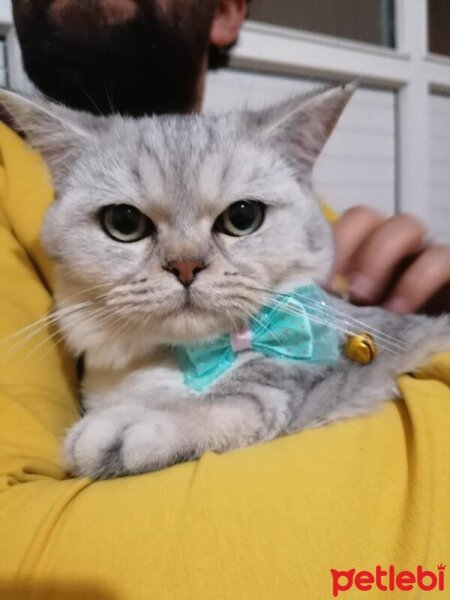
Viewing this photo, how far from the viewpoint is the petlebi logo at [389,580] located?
1.65 ft

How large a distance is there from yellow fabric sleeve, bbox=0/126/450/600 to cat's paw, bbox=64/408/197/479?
3 cm

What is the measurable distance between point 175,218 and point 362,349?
30cm

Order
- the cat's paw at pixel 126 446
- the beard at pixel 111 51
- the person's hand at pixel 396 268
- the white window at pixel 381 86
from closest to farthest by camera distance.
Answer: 1. the cat's paw at pixel 126 446
2. the person's hand at pixel 396 268
3. the beard at pixel 111 51
4. the white window at pixel 381 86

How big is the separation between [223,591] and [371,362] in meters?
0.35

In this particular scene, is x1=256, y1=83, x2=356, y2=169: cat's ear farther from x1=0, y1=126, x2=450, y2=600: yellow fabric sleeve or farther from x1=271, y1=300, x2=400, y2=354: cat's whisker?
x1=0, y1=126, x2=450, y2=600: yellow fabric sleeve

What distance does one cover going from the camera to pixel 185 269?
2.24 feet

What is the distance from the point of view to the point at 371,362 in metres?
0.71

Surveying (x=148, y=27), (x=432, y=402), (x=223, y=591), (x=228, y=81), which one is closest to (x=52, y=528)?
(x=223, y=591)

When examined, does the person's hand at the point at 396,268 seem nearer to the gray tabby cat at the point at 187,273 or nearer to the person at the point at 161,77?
the person at the point at 161,77

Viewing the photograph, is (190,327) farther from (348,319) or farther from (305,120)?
(305,120)

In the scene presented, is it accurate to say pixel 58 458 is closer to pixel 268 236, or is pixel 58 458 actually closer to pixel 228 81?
pixel 268 236

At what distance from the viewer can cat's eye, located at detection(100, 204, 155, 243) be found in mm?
735

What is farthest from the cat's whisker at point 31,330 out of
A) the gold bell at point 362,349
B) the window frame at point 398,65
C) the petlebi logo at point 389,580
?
the window frame at point 398,65

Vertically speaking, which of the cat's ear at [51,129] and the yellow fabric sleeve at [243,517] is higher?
the cat's ear at [51,129]
